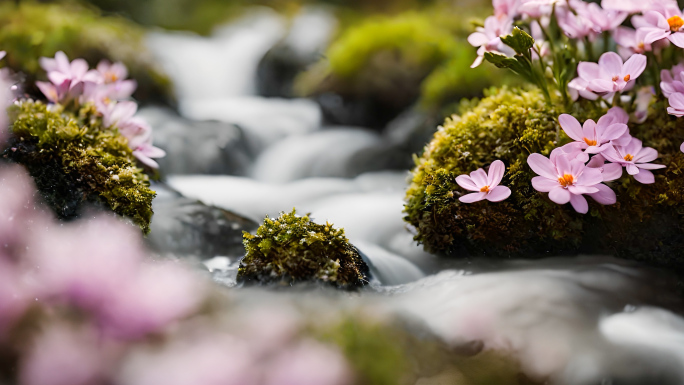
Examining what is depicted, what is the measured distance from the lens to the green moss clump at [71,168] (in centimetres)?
221

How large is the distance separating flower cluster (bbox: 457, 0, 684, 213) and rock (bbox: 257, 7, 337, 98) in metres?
4.27

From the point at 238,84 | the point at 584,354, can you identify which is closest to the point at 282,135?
the point at 238,84

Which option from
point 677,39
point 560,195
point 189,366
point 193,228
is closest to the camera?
point 189,366

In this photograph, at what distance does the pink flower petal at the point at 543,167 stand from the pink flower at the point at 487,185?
128mm

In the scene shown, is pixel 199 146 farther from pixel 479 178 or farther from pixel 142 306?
pixel 142 306

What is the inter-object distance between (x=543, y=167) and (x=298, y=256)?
1042 millimetres

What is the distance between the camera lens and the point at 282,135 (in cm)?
486

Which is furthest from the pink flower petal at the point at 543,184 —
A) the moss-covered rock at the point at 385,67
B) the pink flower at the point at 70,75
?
the moss-covered rock at the point at 385,67

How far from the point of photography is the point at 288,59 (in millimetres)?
7000

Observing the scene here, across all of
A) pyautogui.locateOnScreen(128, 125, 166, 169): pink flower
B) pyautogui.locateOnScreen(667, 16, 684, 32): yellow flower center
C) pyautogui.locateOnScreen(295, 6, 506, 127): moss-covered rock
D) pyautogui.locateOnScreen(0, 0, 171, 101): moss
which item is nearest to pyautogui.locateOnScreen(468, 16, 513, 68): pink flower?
→ pyautogui.locateOnScreen(667, 16, 684, 32): yellow flower center

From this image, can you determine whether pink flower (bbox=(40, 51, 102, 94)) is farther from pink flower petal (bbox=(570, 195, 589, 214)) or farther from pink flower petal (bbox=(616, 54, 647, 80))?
pink flower petal (bbox=(616, 54, 647, 80))

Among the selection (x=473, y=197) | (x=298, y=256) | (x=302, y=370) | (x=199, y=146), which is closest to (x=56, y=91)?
(x=199, y=146)

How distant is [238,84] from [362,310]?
18.8 ft

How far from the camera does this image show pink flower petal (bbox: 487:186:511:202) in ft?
6.86
